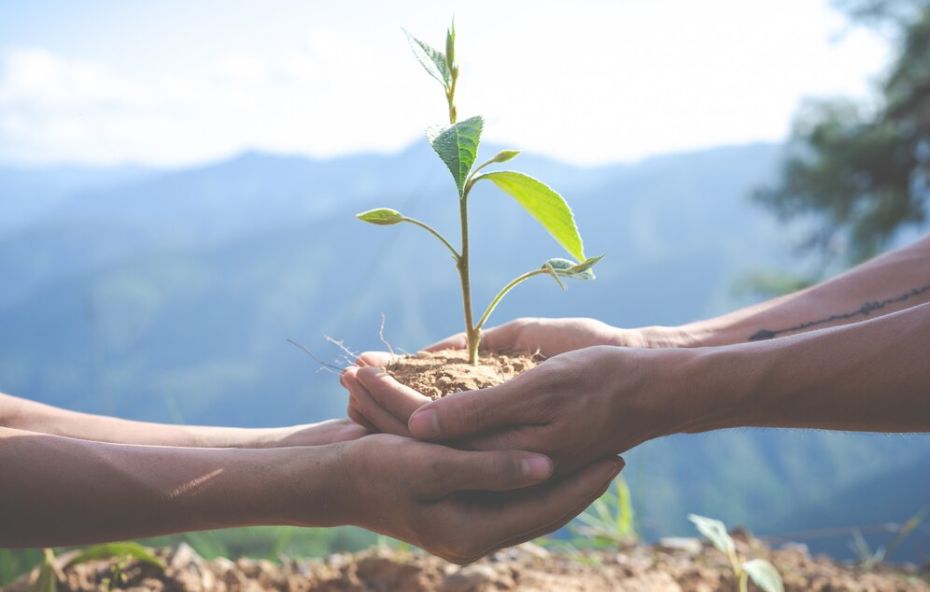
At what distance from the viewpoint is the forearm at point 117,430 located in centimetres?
131

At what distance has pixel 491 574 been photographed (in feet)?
5.10

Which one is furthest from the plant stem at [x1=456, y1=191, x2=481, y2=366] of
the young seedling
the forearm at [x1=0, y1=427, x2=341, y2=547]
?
the forearm at [x1=0, y1=427, x2=341, y2=547]

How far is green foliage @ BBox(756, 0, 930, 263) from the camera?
863cm

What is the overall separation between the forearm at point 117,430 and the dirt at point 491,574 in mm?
367

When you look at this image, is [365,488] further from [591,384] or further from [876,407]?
[876,407]

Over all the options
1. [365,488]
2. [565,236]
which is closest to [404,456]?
[365,488]

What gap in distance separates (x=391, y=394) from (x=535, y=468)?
25 cm

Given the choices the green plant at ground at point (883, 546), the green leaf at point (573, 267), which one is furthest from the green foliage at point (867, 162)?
the green leaf at point (573, 267)

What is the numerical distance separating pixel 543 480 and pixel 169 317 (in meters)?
33.5

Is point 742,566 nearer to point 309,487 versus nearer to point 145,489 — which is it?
point 309,487

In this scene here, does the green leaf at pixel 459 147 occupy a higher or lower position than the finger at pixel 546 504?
higher

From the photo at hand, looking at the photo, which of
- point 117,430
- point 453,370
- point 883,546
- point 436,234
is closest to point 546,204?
point 436,234

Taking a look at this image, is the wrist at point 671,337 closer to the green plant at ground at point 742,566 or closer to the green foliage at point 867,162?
the green plant at ground at point 742,566

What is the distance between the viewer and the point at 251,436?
1.36 metres
